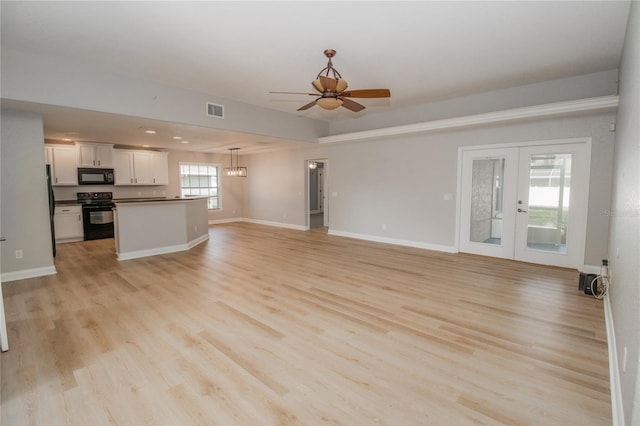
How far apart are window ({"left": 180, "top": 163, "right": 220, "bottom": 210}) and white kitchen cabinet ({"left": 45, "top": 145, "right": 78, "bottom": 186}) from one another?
2.78 metres

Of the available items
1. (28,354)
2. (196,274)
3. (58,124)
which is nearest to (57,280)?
(196,274)

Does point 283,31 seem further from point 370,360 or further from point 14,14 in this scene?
point 370,360

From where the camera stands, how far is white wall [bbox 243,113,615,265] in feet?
15.1

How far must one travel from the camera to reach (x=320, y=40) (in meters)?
3.44

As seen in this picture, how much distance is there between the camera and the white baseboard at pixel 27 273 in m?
4.42

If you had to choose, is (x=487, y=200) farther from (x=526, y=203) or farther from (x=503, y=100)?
(x=503, y=100)

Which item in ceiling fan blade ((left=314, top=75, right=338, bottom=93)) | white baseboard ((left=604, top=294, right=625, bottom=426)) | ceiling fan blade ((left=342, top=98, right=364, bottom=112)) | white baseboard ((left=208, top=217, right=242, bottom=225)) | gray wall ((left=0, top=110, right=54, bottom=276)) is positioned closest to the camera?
white baseboard ((left=604, top=294, right=625, bottom=426))

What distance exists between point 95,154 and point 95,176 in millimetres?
559

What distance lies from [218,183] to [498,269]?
29.3 feet

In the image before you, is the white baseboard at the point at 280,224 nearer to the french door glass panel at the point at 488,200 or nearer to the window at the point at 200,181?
the window at the point at 200,181

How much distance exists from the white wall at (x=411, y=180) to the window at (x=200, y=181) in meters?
2.40

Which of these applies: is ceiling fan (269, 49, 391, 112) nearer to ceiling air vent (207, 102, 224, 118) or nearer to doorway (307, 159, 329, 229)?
ceiling air vent (207, 102, 224, 118)

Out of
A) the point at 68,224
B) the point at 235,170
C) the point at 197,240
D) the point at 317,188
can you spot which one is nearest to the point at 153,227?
the point at 197,240

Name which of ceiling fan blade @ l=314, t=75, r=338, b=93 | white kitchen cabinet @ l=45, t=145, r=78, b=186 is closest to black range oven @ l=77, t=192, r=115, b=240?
white kitchen cabinet @ l=45, t=145, r=78, b=186
